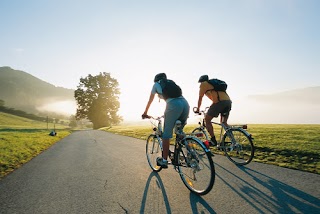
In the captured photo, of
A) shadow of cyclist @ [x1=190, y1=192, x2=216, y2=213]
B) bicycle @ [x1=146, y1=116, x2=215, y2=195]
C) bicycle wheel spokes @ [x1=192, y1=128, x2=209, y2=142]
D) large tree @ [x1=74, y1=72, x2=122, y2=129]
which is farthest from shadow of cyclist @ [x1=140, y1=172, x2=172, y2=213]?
large tree @ [x1=74, y1=72, x2=122, y2=129]

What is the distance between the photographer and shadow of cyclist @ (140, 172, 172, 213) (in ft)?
12.4

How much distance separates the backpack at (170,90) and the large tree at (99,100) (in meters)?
63.8

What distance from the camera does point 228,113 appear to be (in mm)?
7113

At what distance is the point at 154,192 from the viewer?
4617 millimetres

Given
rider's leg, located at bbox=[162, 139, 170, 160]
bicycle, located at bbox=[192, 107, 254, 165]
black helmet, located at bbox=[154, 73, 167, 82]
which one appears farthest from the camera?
bicycle, located at bbox=[192, 107, 254, 165]

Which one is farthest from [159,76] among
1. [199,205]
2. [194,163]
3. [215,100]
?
[199,205]

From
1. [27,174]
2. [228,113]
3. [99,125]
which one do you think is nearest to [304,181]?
[228,113]

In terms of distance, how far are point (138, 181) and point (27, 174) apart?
142 inches

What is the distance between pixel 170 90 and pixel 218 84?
2.31 meters

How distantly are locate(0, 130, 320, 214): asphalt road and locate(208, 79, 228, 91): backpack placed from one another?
89.1 inches

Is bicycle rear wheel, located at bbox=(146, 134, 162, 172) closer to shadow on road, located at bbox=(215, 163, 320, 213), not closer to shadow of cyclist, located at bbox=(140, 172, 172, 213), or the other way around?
shadow of cyclist, located at bbox=(140, 172, 172, 213)

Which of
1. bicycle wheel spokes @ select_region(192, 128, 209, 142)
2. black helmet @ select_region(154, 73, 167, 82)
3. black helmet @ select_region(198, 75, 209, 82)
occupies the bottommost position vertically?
bicycle wheel spokes @ select_region(192, 128, 209, 142)

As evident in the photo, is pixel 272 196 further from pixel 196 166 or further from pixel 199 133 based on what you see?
pixel 199 133

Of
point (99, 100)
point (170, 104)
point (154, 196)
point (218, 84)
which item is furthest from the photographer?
point (99, 100)
